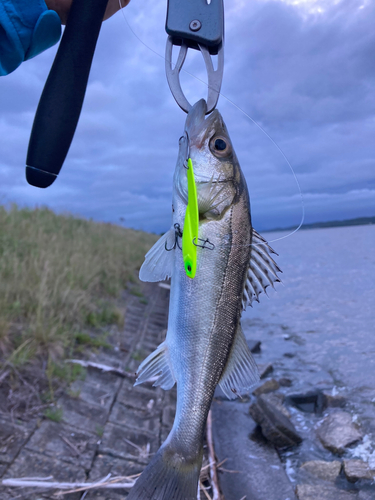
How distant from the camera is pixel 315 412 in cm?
577

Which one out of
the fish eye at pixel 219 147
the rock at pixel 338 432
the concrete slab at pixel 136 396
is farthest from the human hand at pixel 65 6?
the rock at pixel 338 432

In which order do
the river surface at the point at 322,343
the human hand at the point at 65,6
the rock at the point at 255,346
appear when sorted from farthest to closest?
the rock at the point at 255,346 → the river surface at the point at 322,343 → the human hand at the point at 65,6

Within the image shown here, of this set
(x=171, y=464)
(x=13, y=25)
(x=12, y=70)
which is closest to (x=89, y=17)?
(x=13, y=25)

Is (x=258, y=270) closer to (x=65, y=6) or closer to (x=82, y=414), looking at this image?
(x=65, y=6)

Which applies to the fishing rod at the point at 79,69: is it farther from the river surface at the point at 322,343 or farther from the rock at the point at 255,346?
the rock at the point at 255,346

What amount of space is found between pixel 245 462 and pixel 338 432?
152 centimetres

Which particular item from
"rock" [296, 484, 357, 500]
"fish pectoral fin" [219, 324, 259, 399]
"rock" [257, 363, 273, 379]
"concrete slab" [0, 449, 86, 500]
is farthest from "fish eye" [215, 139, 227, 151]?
"rock" [257, 363, 273, 379]

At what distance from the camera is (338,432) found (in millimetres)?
4926

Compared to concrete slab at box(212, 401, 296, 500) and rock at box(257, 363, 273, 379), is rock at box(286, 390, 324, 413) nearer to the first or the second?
rock at box(257, 363, 273, 379)

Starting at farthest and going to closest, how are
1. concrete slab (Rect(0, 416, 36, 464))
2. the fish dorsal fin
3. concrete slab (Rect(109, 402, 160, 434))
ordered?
concrete slab (Rect(109, 402, 160, 434)) < concrete slab (Rect(0, 416, 36, 464)) < the fish dorsal fin

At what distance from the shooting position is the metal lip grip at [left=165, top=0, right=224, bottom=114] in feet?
6.00

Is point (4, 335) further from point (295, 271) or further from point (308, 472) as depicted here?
point (295, 271)

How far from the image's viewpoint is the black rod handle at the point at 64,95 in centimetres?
194

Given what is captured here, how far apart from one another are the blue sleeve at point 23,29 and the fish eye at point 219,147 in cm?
107
